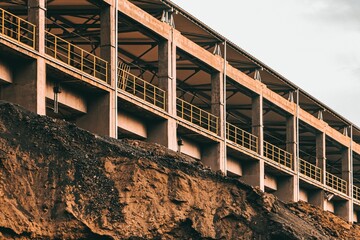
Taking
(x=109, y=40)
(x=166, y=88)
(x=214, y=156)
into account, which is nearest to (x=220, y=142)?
(x=214, y=156)

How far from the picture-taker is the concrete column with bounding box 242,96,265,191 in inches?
1925

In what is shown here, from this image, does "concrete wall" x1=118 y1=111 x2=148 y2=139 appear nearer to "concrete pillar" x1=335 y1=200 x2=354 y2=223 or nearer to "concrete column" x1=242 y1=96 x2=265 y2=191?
"concrete column" x1=242 y1=96 x2=265 y2=191

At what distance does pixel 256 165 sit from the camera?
4934 centimetres

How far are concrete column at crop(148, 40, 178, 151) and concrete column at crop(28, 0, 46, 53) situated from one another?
27.6 feet

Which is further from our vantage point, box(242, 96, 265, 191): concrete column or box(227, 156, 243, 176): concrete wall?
box(242, 96, 265, 191): concrete column

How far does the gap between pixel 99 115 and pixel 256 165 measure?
14.2 m

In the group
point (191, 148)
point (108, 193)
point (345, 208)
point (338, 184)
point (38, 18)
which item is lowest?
point (108, 193)

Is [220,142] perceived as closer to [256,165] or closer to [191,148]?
[191,148]

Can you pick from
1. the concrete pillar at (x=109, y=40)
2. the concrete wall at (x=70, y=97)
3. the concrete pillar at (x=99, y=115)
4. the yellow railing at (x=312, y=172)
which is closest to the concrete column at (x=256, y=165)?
the yellow railing at (x=312, y=172)

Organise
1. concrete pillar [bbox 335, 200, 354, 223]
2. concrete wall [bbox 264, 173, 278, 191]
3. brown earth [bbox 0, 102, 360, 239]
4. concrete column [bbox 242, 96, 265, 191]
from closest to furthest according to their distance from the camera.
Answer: brown earth [bbox 0, 102, 360, 239]
concrete column [bbox 242, 96, 265, 191]
concrete wall [bbox 264, 173, 278, 191]
concrete pillar [bbox 335, 200, 354, 223]

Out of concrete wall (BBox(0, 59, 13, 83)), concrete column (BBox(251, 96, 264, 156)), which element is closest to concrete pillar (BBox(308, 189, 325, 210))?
concrete column (BBox(251, 96, 264, 156))

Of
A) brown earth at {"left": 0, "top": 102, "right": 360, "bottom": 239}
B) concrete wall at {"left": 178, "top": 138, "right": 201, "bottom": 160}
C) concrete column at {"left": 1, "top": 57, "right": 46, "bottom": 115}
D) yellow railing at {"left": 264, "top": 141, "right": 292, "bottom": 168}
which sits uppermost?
yellow railing at {"left": 264, "top": 141, "right": 292, "bottom": 168}

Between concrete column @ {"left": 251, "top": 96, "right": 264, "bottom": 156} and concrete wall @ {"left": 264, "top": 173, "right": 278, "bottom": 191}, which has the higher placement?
concrete column @ {"left": 251, "top": 96, "right": 264, "bottom": 156}

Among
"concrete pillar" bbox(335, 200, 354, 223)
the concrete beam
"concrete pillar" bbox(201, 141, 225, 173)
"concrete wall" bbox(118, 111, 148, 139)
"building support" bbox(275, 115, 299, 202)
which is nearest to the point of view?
the concrete beam
